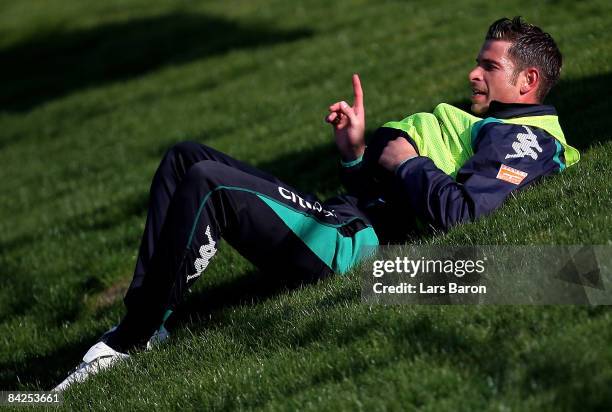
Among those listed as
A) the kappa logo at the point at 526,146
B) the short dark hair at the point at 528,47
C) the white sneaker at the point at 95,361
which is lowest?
the white sneaker at the point at 95,361

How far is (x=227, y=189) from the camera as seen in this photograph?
5.77m

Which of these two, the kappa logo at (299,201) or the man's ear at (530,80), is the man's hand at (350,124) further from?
the man's ear at (530,80)

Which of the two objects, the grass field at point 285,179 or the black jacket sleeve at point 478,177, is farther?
the black jacket sleeve at point 478,177

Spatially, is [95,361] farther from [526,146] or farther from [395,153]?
[526,146]

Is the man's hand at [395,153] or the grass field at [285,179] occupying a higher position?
the man's hand at [395,153]

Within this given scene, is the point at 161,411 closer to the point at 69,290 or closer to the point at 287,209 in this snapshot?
the point at 287,209

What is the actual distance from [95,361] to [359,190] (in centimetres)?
217

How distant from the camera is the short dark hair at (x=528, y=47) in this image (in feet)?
20.7

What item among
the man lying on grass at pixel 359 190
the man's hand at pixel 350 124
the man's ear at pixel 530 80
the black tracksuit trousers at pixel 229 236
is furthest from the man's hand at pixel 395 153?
the man's ear at pixel 530 80

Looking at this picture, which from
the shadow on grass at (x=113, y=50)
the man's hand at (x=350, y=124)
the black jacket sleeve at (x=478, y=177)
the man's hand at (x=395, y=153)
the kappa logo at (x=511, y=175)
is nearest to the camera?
the black jacket sleeve at (x=478, y=177)

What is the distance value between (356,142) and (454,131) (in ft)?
2.21

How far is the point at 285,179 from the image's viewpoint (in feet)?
34.1

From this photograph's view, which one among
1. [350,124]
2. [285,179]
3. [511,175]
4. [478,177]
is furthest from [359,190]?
[285,179]

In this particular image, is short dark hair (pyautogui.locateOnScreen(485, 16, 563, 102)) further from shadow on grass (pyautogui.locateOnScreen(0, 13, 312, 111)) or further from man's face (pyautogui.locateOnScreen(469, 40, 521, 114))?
shadow on grass (pyautogui.locateOnScreen(0, 13, 312, 111))
